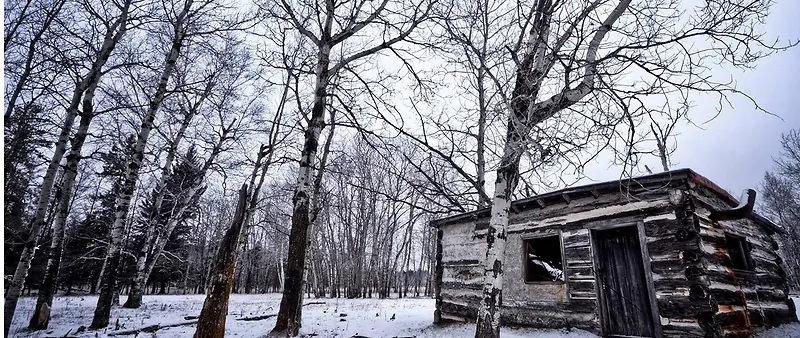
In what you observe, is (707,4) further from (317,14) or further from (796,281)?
(796,281)

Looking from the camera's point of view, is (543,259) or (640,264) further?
(543,259)

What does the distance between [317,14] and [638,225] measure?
8.39 m

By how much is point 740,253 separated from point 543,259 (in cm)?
488

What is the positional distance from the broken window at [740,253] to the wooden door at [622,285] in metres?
3.15

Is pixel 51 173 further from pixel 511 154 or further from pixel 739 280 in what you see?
pixel 739 280

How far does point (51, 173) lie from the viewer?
24.5 feet

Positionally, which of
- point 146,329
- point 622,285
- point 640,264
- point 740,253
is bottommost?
point 146,329

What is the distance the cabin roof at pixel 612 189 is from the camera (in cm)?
736

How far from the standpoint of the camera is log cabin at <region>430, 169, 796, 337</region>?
7.35 metres

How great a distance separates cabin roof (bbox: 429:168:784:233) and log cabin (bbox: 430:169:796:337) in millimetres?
29

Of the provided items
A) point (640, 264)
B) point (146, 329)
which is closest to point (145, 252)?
point (146, 329)

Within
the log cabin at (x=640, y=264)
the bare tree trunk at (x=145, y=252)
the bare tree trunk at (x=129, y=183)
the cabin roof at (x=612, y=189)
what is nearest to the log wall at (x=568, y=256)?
the log cabin at (x=640, y=264)

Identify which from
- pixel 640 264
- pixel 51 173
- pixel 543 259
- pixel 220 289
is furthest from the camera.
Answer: pixel 543 259

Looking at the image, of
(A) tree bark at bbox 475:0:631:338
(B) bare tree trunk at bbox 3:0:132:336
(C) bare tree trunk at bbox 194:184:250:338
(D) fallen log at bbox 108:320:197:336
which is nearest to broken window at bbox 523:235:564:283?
(A) tree bark at bbox 475:0:631:338
